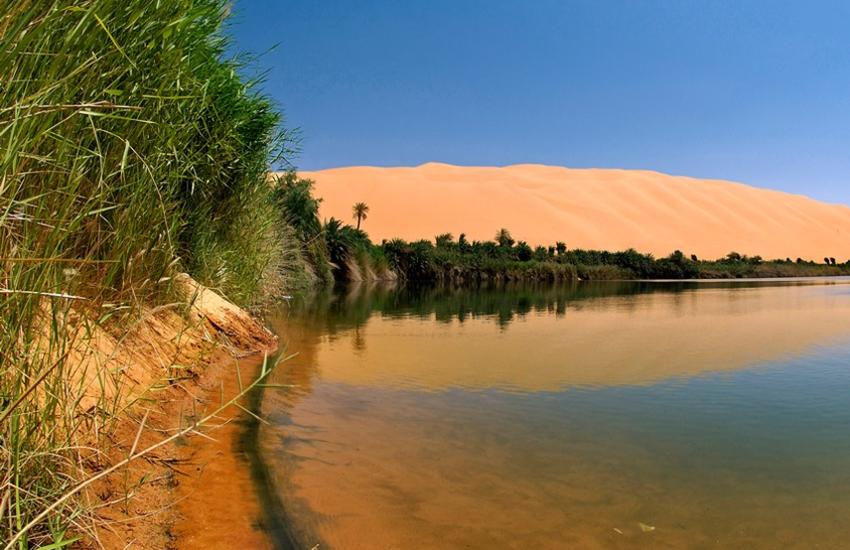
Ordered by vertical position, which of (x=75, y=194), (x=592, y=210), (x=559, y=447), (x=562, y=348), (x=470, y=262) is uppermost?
(x=592, y=210)

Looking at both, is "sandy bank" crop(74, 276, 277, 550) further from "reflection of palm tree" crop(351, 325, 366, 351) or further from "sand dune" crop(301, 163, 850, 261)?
"sand dune" crop(301, 163, 850, 261)

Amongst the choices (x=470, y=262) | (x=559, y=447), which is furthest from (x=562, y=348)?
(x=470, y=262)

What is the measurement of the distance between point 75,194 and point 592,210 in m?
79.8

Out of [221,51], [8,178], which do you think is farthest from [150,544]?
[221,51]

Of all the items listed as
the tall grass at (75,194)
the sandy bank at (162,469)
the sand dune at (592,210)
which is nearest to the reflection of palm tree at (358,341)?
the tall grass at (75,194)

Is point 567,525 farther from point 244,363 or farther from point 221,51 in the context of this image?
point 221,51

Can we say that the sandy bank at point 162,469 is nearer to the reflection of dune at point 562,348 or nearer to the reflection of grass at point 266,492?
the reflection of grass at point 266,492

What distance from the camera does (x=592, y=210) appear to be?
78.1m

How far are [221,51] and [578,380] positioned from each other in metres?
4.61

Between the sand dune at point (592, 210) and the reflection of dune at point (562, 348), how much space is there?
5420 centimetres

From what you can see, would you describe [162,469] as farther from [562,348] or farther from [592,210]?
[592,210]

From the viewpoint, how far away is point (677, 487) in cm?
320

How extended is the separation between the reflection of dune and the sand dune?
54.2 m

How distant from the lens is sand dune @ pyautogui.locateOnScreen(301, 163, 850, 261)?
7006cm
